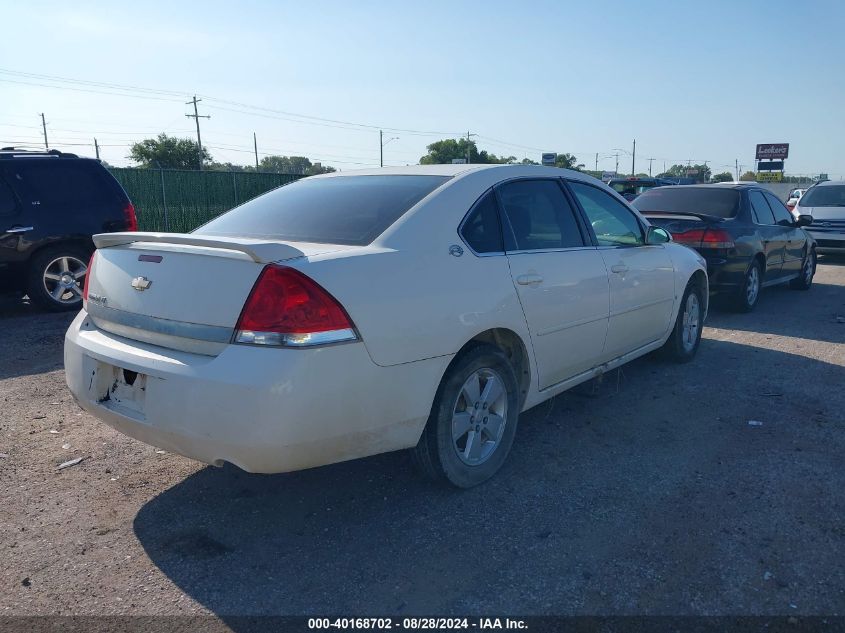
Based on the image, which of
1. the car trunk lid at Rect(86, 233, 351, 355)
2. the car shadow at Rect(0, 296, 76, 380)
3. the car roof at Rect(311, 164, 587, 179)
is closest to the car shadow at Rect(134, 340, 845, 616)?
the car trunk lid at Rect(86, 233, 351, 355)

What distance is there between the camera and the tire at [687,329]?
19.9ft

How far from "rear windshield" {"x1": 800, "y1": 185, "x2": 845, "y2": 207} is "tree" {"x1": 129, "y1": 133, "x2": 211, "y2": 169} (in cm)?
4580

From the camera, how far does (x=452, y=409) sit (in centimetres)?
349

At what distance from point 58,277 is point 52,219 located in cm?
69

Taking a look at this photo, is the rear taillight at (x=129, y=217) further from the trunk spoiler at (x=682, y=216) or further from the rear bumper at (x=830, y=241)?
the rear bumper at (x=830, y=241)

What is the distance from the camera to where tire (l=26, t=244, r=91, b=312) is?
26.8 feet

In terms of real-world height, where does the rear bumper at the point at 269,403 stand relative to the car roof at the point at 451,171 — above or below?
below

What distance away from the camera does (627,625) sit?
2.62 metres

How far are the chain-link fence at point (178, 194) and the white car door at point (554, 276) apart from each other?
44.9 ft

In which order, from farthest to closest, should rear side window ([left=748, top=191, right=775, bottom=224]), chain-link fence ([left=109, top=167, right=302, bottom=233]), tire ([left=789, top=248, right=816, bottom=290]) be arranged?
chain-link fence ([left=109, top=167, right=302, bottom=233]) → tire ([left=789, top=248, right=816, bottom=290]) → rear side window ([left=748, top=191, right=775, bottom=224])

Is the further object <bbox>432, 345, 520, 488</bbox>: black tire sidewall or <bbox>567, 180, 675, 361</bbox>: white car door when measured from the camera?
<bbox>567, 180, 675, 361</bbox>: white car door

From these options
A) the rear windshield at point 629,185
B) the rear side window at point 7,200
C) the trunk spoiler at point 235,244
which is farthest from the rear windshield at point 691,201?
the rear windshield at point 629,185

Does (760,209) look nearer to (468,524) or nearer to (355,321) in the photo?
(468,524)

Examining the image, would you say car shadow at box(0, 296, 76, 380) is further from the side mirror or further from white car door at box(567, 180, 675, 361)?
the side mirror
